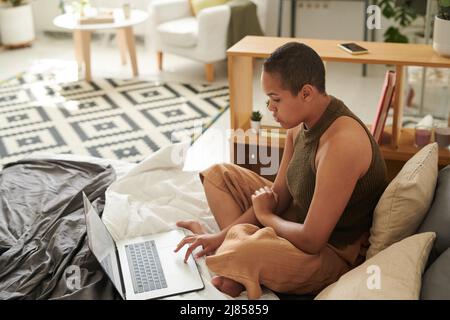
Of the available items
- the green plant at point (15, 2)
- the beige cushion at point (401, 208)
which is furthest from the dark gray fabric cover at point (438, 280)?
the green plant at point (15, 2)

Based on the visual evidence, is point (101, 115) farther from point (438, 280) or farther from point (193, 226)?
point (438, 280)

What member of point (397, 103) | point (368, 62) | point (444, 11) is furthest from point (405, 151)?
point (444, 11)

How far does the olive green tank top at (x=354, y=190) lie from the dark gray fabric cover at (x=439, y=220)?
6.4 inches

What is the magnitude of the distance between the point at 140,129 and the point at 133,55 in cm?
117

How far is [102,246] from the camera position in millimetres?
1666

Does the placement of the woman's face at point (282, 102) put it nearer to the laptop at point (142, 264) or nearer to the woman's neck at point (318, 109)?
the woman's neck at point (318, 109)

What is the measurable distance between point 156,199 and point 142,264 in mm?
396

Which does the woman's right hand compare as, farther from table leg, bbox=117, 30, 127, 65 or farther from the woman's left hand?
table leg, bbox=117, 30, 127, 65

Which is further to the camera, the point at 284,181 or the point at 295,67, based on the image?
the point at 284,181

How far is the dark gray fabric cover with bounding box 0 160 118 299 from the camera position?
1.65 metres

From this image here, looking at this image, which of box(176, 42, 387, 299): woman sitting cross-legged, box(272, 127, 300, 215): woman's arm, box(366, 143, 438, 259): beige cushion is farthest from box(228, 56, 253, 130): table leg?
box(366, 143, 438, 259): beige cushion
